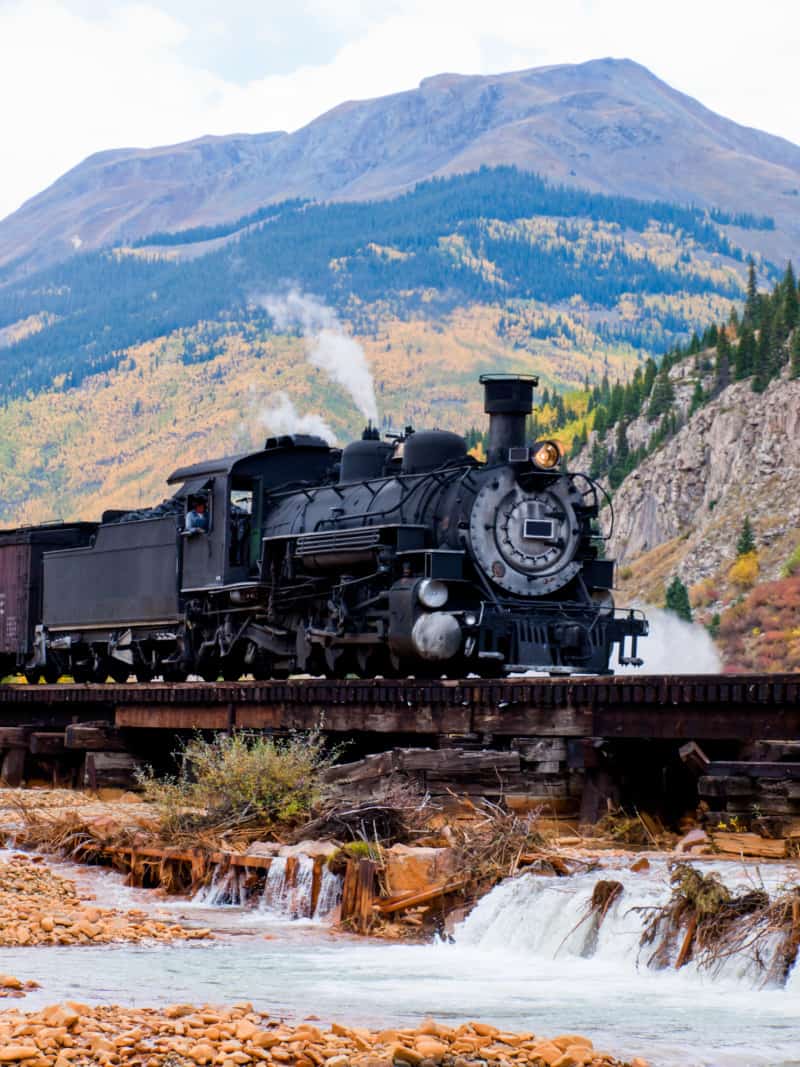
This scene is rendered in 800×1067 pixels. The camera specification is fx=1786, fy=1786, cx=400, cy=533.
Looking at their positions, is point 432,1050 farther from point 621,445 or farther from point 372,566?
point 621,445

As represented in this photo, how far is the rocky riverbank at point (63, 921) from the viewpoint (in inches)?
610

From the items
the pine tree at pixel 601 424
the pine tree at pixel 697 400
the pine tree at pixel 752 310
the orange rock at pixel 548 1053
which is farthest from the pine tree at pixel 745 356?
the orange rock at pixel 548 1053

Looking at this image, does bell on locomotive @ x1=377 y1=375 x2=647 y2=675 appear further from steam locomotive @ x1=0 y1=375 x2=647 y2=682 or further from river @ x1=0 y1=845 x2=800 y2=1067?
river @ x1=0 y1=845 x2=800 y2=1067

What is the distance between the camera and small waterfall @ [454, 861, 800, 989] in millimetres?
13289

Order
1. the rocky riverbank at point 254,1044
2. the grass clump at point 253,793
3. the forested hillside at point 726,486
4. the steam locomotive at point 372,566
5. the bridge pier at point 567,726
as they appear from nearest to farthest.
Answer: the rocky riverbank at point 254,1044 → the bridge pier at point 567,726 → the grass clump at point 253,793 → the steam locomotive at point 372,566 → the forested hillside at point 726,486

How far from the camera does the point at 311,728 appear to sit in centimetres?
2322

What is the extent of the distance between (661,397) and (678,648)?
3915 centimetres

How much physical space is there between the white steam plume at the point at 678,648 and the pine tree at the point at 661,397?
33.6m

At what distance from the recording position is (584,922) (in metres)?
14.4

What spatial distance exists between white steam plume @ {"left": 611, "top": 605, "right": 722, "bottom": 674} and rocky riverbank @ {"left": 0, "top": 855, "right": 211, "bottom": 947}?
55.0 meters

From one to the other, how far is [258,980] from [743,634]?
208 ft

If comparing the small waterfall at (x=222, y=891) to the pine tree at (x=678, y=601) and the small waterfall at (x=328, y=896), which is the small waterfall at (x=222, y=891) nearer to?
the small waterfall at (x=328, y=896)

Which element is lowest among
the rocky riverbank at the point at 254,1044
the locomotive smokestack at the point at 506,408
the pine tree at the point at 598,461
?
the rocky riverbank at the point at 254,1044

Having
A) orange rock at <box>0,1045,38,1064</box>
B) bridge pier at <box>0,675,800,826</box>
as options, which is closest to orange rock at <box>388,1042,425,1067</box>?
orange rock at <box>0,1045,38,1064</box>
